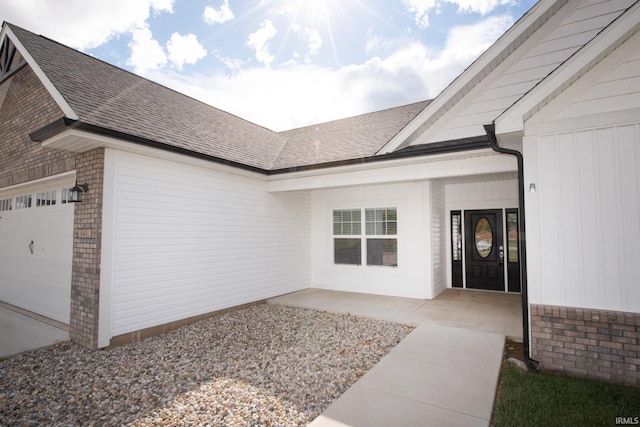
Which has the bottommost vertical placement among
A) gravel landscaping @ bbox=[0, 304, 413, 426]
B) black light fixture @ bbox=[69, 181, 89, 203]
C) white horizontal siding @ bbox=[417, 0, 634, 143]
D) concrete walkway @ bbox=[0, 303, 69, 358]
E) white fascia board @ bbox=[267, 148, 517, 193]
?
gravel landscaping @ bbox=[0, 304, 413, 426]

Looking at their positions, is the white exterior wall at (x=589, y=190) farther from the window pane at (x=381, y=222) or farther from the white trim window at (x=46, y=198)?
the white trim window at (x=46, y=198)

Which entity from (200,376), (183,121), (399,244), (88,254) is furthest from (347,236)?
(88,254)

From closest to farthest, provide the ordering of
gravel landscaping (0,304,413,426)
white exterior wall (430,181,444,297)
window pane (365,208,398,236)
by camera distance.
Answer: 1. gravel landscaping (0,304,413,426)
2. white exterior wall (430,181,444,297)
3. window pane (365,208,398,236)

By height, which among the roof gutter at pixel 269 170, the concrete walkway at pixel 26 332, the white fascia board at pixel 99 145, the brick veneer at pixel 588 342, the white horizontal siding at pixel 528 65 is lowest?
the concrete walkway at pixel 26 332

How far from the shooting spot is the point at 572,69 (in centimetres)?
373

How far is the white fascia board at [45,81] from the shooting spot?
4.80 meters

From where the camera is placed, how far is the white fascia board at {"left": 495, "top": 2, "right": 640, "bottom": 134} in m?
3.59

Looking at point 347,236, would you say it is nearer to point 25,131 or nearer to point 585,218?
point 585,218

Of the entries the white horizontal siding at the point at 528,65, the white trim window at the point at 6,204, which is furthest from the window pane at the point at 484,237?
the white trim window at the point at 6,204

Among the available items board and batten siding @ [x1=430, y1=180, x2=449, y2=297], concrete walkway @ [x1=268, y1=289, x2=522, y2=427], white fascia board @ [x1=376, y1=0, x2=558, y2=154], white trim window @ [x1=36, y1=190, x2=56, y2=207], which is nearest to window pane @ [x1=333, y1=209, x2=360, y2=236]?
board and batten siding @ [x1=430, y1=180, x2=449, y2=297]

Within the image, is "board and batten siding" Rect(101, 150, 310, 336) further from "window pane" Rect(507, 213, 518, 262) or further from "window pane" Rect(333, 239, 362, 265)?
"window pane" Rect(507, 213, 518, 262)

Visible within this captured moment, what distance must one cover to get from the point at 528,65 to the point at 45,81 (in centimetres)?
854

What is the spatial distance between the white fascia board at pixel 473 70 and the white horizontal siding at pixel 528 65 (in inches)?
10.5

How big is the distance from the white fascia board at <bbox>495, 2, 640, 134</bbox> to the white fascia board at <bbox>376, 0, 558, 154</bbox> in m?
1.85
